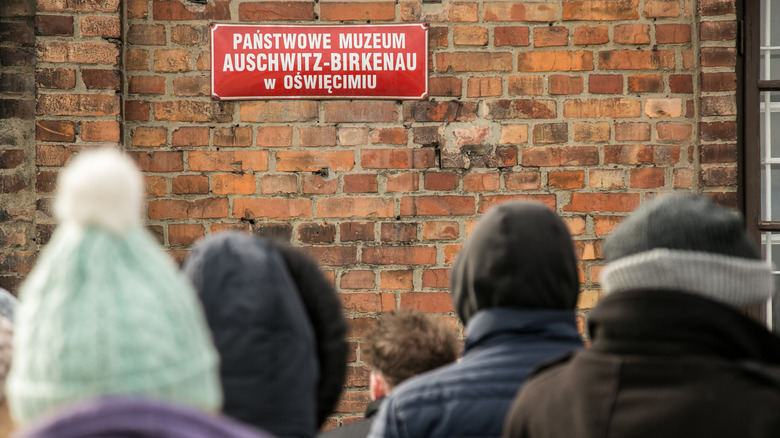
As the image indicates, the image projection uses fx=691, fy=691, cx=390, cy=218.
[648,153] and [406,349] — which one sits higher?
[648,153]

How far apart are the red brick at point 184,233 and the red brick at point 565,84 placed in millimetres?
1548

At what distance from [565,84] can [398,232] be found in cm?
92

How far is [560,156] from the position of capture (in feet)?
9.29

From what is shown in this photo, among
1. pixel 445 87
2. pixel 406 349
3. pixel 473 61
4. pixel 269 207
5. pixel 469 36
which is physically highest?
pixel 469 36

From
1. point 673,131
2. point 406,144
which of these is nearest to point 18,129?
point 406,144

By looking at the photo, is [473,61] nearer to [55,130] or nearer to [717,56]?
[717,56]

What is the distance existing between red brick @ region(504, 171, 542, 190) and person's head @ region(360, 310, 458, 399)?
3.44ft

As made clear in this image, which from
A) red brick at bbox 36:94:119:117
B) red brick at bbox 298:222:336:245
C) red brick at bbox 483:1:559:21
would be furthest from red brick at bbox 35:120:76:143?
red brick at bbox 483:1:559:21

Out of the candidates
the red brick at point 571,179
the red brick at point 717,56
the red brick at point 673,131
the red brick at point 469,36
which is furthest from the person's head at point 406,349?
the red brick at point 717,56

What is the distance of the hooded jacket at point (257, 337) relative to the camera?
1.04 metres

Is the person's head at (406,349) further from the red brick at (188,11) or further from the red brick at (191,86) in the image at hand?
the red brick at (188,11)

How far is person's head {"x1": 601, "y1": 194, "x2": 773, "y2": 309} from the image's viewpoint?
1.05 meters

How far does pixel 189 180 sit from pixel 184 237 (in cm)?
23

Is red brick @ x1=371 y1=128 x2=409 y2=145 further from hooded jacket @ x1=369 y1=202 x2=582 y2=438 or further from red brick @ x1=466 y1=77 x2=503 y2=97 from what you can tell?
hooded jacket @ x1=369 y1=202 x2=582 y2=438
